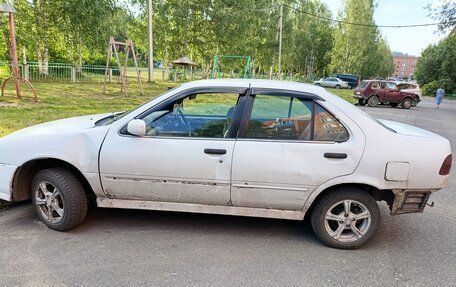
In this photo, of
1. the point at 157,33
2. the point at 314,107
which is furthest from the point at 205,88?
the point at 157,33

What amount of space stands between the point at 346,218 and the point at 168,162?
5.80 feet

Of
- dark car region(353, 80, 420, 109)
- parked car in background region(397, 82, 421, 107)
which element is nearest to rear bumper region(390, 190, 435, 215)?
dark car region(353, 80, 420, 109)

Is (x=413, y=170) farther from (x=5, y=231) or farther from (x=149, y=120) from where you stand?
(x=5, y=231)

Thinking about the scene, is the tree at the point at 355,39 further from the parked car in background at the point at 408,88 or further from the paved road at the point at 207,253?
the paved road at the point at 207,253

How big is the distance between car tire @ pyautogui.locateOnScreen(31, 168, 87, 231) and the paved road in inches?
5.0

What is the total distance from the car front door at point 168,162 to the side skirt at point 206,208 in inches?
2.1

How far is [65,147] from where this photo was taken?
11.3ft

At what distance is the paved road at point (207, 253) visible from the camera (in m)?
2.88

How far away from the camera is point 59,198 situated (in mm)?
3604

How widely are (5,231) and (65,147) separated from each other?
106 cm

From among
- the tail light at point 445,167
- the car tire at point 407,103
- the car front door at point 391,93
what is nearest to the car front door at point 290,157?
the tail light at point 445,167

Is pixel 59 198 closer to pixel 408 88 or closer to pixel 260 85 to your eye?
pixel 260 85

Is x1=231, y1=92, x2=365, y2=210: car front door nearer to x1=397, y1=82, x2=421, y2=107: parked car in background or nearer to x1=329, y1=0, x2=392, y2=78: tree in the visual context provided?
x1=397, y1=82, x2=421, y2=107: parked car in background

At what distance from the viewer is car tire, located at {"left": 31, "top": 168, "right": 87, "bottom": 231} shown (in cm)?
350
